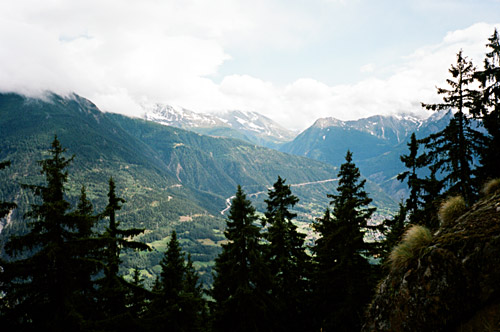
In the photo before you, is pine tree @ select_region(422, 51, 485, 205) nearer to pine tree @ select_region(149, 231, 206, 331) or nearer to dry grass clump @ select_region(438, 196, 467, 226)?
dry grass clump @ select_region(438, 196, 467, 226)

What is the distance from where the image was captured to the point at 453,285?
650 centimetres

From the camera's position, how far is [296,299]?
21828 millimetres

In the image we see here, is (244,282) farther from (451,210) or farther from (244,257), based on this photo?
(451,210)

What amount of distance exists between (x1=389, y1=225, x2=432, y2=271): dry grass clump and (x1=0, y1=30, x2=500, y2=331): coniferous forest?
0.30 ft

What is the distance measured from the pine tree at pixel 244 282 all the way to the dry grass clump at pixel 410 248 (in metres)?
10.2

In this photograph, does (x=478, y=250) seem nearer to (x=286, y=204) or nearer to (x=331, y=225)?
(x=331, y=225)

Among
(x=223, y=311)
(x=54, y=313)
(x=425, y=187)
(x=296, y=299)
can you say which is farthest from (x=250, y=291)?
(x=425, y=187)

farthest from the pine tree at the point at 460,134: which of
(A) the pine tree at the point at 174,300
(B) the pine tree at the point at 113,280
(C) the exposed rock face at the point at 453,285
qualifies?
(A) the pine tree at the point at 174,300

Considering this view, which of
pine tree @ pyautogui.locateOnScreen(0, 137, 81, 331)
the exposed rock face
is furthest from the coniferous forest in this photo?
the exposed rock face

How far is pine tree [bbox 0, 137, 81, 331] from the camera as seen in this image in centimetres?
1039

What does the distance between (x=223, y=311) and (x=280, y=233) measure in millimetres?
7847

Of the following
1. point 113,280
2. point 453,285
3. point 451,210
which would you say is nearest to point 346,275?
point 451,210

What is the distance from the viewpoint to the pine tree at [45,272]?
34.1ft

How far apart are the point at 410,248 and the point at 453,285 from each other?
1.78m
